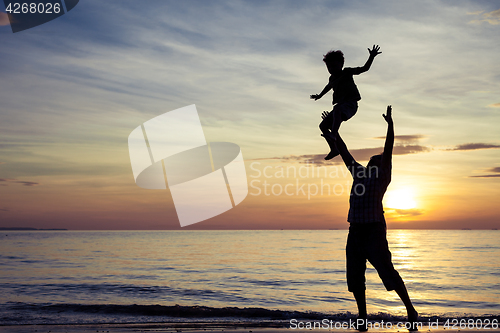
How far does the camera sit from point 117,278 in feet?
60.6

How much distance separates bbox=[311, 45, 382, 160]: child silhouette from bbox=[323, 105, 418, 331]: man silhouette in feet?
1.64

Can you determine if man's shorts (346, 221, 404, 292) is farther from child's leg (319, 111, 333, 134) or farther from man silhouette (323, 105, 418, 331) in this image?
child's leg (319, 111, 333, 134)

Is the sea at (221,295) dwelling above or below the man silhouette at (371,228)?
below

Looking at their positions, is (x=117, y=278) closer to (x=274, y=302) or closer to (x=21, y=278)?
(x=21, y=278)

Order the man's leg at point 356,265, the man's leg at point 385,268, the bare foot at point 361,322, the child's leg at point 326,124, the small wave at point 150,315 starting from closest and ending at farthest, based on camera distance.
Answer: the man's leg at point 385,268, the man's leg at point 356,265, the bare foot at point 361,322, the child's leg at point 326,124, the small wave at point 150,315

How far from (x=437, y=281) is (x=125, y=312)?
15.1 m

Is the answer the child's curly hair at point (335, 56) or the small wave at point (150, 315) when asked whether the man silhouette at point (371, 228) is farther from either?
the small wave at point (150, 315)

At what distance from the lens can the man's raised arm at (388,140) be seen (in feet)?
14.4

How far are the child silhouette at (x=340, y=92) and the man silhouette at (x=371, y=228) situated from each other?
1.64 feet

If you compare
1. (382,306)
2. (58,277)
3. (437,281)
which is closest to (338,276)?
(437,281)

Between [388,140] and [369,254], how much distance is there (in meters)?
1.46

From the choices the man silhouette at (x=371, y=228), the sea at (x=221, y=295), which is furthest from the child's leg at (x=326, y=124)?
the sea at (x=221, y=295)

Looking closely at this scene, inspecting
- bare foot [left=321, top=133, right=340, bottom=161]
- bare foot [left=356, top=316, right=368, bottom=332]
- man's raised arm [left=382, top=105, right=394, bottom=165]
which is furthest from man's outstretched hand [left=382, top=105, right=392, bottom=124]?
bare foot [left=356, top=316, right=368, bottom=332]

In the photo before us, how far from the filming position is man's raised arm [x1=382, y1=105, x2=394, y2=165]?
4.39 m
